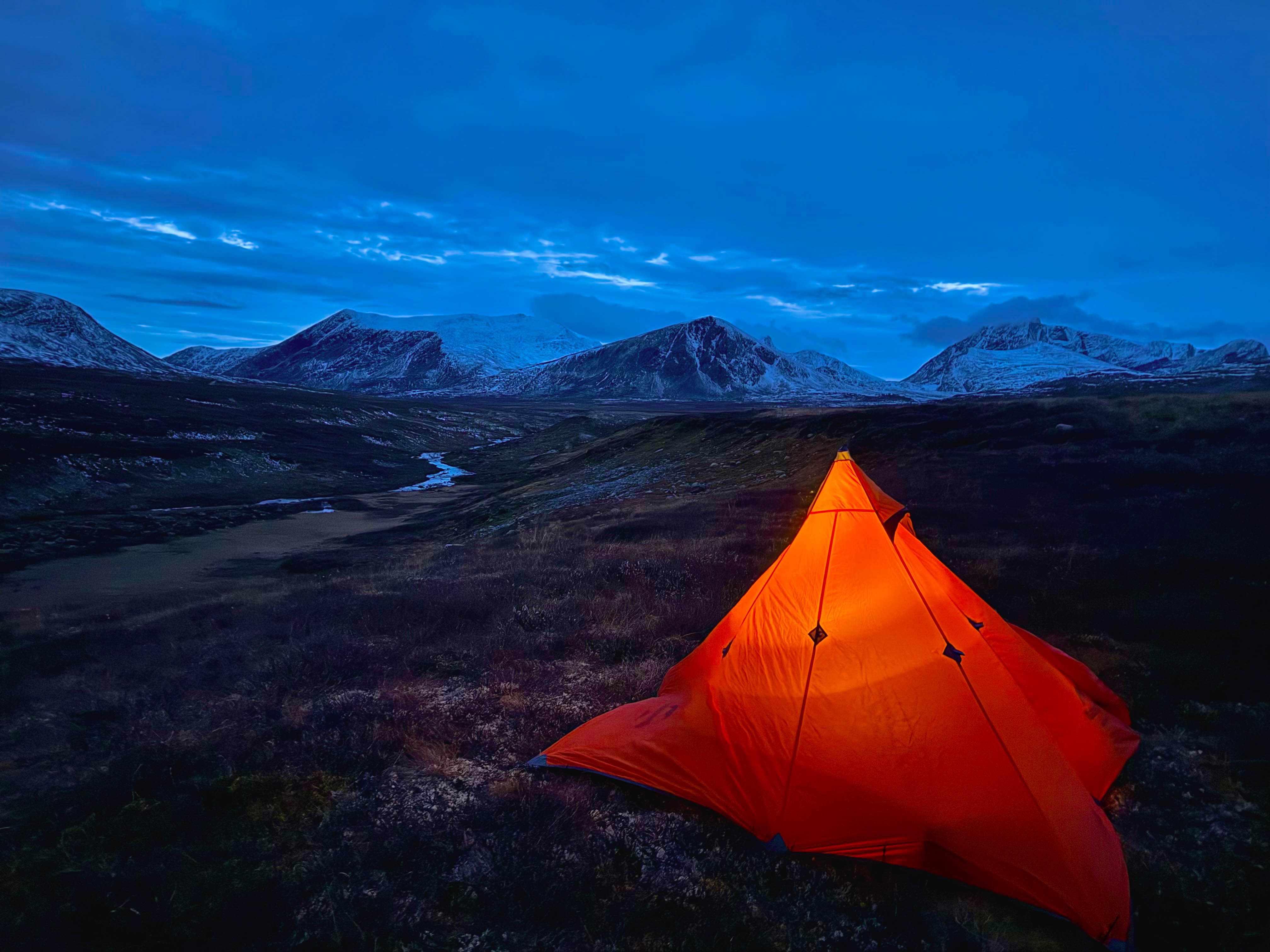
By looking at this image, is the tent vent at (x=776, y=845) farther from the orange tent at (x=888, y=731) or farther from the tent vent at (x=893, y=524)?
the tent vent at (x=893, y=524)

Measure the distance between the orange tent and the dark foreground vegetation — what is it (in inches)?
11.6

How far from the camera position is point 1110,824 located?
5578 millimetres

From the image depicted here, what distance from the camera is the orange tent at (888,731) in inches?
212

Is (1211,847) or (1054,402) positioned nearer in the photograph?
(1211,847)

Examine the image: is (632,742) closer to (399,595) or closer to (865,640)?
(865,640)

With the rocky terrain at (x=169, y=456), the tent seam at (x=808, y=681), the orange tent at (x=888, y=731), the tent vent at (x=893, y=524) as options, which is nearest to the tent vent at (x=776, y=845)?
the orange tent at (x=888, y=731)

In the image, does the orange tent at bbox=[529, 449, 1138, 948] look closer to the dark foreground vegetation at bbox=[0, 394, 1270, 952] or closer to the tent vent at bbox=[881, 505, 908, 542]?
the tent vent at bbox=[881, 505, 908, 542]

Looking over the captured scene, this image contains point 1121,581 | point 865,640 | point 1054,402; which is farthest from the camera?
point 1054,402

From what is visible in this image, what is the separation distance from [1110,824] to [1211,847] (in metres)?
1.25

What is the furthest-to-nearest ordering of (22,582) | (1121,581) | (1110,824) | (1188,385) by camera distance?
1. (1188,385)
2. (22,582)
3. (1121,581)
4. (1110,824)

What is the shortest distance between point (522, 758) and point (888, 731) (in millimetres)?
4253

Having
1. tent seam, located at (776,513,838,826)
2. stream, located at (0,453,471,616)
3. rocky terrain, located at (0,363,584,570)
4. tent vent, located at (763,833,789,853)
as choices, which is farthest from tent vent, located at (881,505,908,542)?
rocky terrain, located at (0,363,584,570)

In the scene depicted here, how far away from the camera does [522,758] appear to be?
24.4ft

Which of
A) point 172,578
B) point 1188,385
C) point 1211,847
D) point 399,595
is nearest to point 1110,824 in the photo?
point 1211,847
